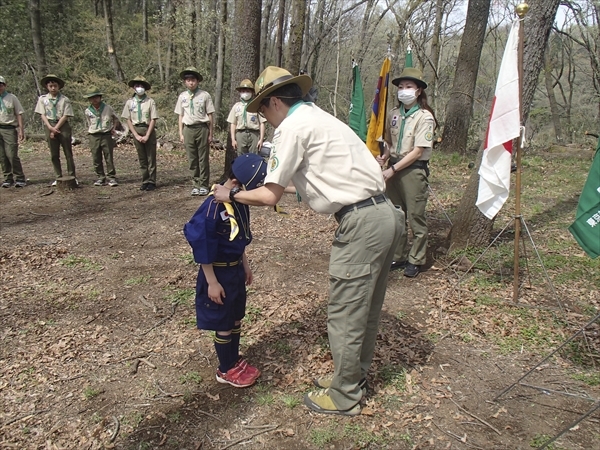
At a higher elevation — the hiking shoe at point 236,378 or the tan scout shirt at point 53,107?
the tan scout shirt at point 53,107

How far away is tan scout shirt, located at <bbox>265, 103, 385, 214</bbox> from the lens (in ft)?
8.20

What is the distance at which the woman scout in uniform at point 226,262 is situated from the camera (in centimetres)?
274

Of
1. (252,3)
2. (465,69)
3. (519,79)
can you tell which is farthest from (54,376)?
(465,69)

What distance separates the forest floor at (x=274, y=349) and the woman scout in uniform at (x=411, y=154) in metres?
0.43

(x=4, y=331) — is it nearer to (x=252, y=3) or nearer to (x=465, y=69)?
(x=252, y=3)

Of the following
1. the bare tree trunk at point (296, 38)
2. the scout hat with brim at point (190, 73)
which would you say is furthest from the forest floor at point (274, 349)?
the bare tree trunk at point (296, 38)

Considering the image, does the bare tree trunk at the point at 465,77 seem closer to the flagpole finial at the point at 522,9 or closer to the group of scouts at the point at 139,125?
the group of scouts at the point at 139,125

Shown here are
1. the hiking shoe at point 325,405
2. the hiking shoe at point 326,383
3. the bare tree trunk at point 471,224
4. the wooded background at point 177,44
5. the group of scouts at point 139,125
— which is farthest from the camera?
the wooded background at point 177,44

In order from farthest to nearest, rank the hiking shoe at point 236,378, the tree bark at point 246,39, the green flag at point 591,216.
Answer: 1. the tree bark at point 246,39
2. the hiking shoe at point 236,378
3. the green flag at point 591,216

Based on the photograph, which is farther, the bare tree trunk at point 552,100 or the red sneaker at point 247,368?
the bare tree trunk at point 552,100

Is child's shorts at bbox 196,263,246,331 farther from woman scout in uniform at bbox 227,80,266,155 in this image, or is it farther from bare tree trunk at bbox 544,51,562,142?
bare tree trunk at bbox 544,51,562,142

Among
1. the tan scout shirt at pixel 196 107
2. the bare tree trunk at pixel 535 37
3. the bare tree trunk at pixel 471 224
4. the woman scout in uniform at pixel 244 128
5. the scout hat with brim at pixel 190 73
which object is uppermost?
the bare tree trunk at pixel 535 37

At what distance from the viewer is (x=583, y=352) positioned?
12.1 feet

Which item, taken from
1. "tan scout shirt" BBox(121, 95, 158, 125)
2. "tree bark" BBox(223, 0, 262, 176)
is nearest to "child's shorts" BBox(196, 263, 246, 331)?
"tree bark" BBox(223, 0, 262, 176)
